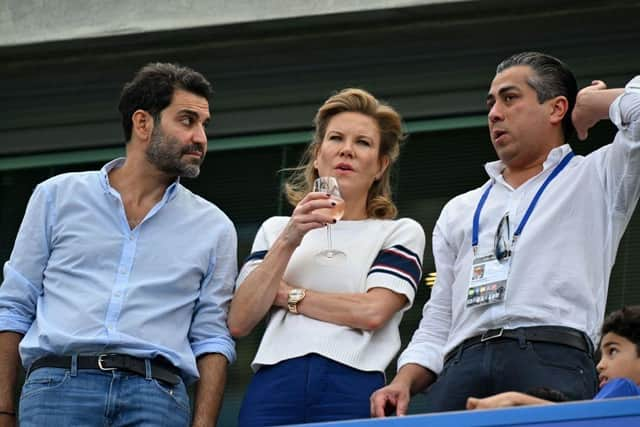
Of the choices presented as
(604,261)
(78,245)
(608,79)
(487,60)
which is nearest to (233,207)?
(487,60)

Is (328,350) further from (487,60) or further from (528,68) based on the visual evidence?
(487,60)

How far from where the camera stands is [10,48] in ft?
27.3

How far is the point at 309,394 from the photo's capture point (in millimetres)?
4988

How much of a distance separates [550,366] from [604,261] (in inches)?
17.7

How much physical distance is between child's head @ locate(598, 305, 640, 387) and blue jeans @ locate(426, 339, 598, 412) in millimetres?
61

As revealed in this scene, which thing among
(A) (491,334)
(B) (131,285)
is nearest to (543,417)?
(A) (491,334)

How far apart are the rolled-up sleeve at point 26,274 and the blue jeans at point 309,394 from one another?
808 mm

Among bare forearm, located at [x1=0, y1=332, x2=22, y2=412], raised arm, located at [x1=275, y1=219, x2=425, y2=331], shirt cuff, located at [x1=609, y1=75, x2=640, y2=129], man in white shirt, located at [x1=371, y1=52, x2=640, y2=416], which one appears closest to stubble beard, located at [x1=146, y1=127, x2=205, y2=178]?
raised arm, located at [x1=275, y1=219, x2=425, y2=331]

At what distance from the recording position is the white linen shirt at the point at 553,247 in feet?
15.8

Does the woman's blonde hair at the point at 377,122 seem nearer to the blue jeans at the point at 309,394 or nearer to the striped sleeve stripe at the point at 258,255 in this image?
the striped sleeve stripe at the point at 258,255

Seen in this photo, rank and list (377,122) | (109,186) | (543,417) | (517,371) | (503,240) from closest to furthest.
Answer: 1. (543,417)
2. (517,371)
3. (503,240)
4. (109,186)
5. (377,122)

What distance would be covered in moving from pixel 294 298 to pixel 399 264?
0.38 metres

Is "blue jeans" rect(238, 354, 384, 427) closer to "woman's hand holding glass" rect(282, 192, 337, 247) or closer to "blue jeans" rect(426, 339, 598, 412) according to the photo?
"blue jeans" rect(426, 339, 598, 412)

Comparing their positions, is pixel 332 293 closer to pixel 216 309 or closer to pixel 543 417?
pixel 216 309
